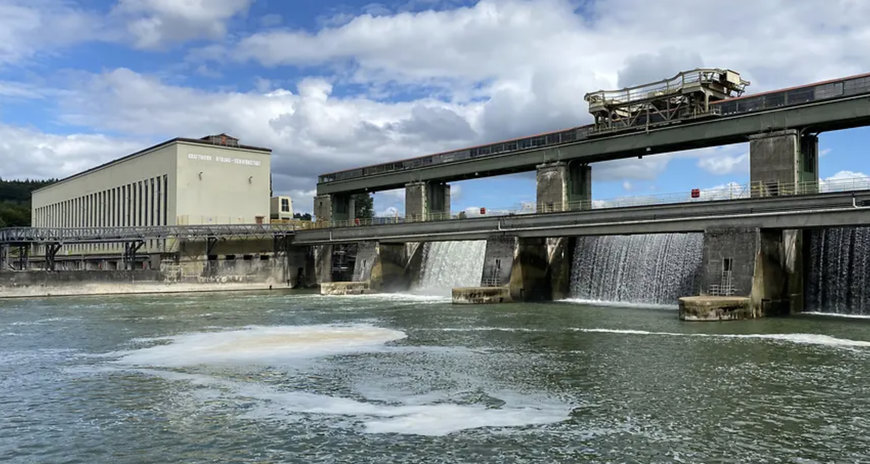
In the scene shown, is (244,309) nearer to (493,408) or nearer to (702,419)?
(493,408)

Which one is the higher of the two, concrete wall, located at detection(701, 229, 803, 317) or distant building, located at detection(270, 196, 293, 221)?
distant building, located at detection(270, 196, 293, 221)

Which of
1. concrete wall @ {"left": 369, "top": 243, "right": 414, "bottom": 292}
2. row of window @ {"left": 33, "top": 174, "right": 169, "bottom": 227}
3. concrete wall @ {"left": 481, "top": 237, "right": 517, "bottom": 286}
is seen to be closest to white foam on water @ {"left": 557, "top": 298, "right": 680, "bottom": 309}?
concrete wall @ {"left": 481, "top": 237, "right": 517, "bottom": 286}

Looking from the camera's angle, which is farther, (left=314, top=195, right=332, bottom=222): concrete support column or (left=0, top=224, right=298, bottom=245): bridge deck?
(left=314, top=195, right=332, bottom=222): concrete support column

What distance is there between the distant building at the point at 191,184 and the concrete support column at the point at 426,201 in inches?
867

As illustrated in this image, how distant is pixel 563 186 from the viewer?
49125mm

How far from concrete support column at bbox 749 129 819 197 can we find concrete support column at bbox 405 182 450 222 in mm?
27876

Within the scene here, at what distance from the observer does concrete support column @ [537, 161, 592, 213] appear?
49.2m

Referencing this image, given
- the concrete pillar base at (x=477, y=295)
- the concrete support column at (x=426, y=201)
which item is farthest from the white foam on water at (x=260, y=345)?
the concrete support column at (x=426, y=201)

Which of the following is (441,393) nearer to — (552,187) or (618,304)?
(618,304)

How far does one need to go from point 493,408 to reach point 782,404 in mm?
6214

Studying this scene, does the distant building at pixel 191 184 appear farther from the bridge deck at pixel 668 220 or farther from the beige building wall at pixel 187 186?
the bridge deck at pixel 668 220

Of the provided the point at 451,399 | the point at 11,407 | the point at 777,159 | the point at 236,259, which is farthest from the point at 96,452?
the point at 236,259

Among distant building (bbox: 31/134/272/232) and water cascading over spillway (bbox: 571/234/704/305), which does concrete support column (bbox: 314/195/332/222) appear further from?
water cascading over spillway (bbox: 571/234/704/305)

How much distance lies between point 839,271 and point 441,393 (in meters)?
27.6
